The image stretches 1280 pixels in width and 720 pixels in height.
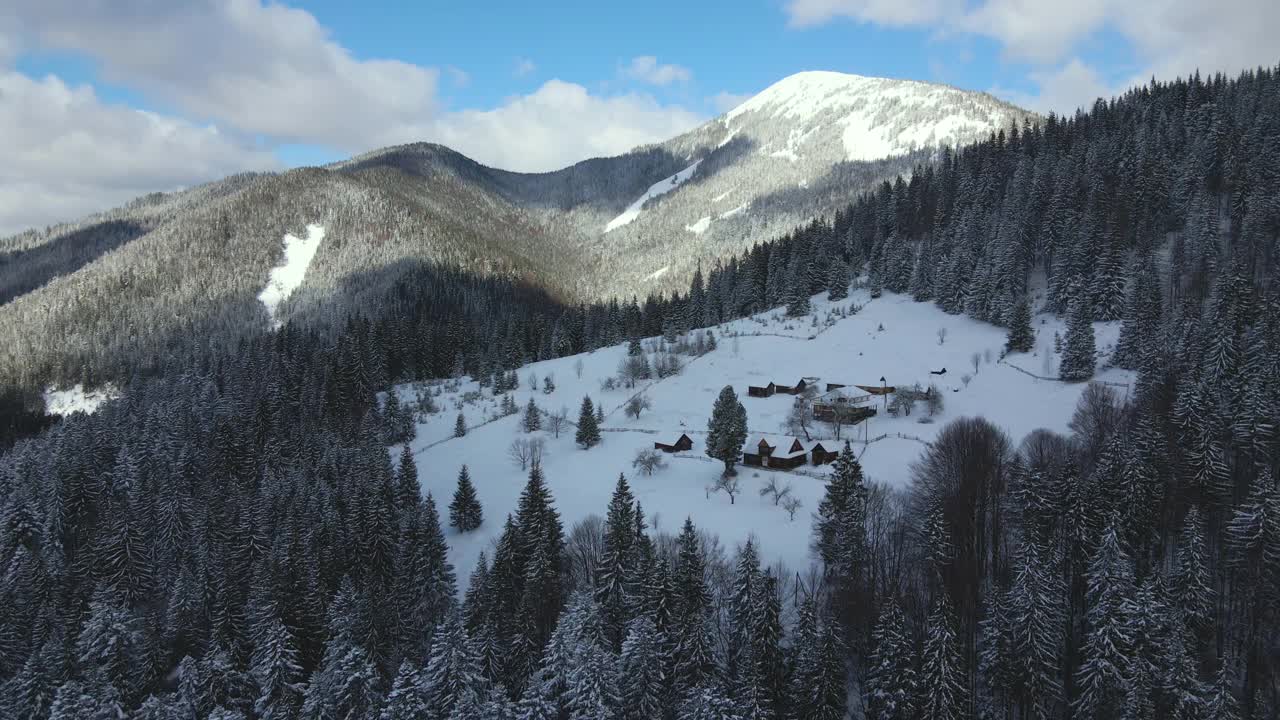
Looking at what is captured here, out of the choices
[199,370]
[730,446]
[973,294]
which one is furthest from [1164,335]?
[199,370]

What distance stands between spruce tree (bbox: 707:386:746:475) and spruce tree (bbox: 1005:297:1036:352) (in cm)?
3724

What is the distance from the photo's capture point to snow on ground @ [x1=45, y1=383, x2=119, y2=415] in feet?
484

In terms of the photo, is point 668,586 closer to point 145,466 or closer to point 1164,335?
point 1164,335

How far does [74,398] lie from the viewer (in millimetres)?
151000

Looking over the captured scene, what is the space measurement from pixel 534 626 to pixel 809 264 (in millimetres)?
92914

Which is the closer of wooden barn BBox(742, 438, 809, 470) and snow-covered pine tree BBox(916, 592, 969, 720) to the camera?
snow-covered pine tree BBox(916, 592, 969, 720)

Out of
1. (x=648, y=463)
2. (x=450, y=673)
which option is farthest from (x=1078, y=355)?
(x=450, y=673)

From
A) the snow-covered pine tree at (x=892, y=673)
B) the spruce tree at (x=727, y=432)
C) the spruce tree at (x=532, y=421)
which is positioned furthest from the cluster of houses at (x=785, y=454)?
the spruce tree at (x=532, y=421)

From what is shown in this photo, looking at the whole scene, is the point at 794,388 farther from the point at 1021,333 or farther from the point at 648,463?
the point at 1021,333

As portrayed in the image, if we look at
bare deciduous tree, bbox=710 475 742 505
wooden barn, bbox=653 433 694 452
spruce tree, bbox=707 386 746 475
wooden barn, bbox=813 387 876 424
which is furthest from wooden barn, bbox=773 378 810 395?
bare deciduous tree, bbox=710 475 742 505

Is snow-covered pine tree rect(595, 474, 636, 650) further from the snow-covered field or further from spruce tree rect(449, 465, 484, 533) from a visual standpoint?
spruce tree rect(449, 465, 484, 533)

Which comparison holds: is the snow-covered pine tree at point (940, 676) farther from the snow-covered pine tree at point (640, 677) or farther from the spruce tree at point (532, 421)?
the spruce tree at point (532, 421)

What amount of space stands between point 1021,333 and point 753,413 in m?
33.4

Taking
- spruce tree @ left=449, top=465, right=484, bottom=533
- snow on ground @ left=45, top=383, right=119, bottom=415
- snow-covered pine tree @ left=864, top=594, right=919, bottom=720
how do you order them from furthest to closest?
snow on ground @ left=45, top=383, right=119, bottom=415 < spruce tree @ left=449, top=465, right=484, bottom=533 < snow-covered pine tree @ left=864, top=594, right=919, bottom=720
